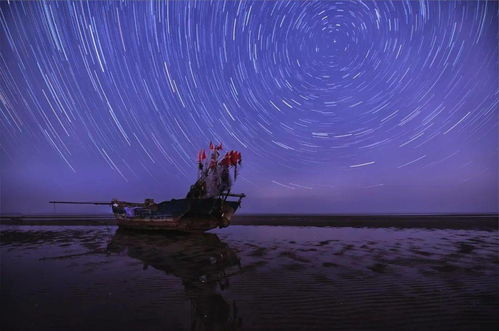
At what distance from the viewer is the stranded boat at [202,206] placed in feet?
102

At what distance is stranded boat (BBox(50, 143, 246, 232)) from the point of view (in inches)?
1228

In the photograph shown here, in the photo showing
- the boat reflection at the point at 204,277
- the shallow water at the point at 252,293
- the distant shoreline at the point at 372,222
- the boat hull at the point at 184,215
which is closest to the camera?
the shallow water at the point at 252,293

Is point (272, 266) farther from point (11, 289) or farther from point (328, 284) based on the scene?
point (11, 289)

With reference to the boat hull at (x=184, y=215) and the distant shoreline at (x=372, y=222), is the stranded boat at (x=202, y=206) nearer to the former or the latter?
the boat hull at (x=184, y=215)

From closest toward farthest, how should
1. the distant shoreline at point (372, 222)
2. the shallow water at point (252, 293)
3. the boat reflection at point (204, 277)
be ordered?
the shallow water at point (252, 293) → the boat reflection at point (204, 277) → the distant shoreline at point (372, 222)

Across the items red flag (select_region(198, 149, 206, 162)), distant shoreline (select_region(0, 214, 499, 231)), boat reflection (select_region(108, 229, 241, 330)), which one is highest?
red flag (select_region(198, 149, 206, 162))

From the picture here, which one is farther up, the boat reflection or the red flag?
the red flag

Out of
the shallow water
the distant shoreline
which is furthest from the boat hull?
the distant shoreline

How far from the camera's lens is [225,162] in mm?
32531

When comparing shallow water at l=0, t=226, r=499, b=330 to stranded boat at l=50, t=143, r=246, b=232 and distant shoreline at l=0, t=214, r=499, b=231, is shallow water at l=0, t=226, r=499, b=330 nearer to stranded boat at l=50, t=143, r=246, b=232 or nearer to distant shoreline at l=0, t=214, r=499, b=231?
stranded boat at l=50, t=143, r=246, b=232

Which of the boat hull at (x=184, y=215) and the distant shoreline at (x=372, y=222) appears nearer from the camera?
the boat hull at (x=184, y=215)

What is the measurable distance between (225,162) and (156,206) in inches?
389

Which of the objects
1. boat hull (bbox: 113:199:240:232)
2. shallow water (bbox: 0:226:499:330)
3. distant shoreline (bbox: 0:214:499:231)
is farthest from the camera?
distant shoreline (bbox: 0:214:499:231)

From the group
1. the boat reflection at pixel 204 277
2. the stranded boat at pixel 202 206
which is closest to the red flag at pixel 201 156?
the stranded boat at pixel 202 206
